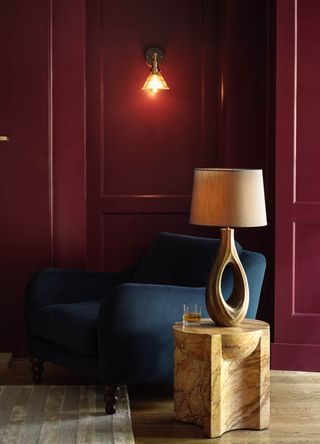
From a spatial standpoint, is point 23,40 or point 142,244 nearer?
point 23,40

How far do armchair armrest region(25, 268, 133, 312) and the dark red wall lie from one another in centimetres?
→ 35

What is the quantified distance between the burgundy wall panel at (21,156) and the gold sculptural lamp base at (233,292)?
5.24ft

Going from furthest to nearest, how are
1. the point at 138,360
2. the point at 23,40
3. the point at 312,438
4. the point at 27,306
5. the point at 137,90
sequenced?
the point at 137,90, the point at 23,40, the point at 27,306, the point at 138,360, the point at 312,438

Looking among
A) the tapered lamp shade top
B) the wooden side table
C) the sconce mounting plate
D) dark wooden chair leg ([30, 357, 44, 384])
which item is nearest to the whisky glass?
the wooden side table

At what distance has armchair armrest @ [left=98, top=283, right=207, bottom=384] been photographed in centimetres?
382

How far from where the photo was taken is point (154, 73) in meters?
5.12

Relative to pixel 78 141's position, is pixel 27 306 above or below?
below

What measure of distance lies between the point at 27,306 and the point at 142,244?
1036 mm

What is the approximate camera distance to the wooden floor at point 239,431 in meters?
3.50

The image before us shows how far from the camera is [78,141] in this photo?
A: 5.00 m

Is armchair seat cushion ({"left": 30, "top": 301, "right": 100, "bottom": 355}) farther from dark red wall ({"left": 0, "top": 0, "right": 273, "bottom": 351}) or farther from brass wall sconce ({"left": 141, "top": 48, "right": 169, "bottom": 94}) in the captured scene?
brass wall sconce ({"left": 141, "top": 48, "right": 169, "bottom": 94})

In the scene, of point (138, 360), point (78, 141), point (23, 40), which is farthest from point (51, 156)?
point (138, 360)

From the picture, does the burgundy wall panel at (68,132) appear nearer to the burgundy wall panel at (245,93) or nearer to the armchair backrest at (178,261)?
the armchair backrest at (178,261)

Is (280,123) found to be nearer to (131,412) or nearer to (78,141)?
(78,141)
